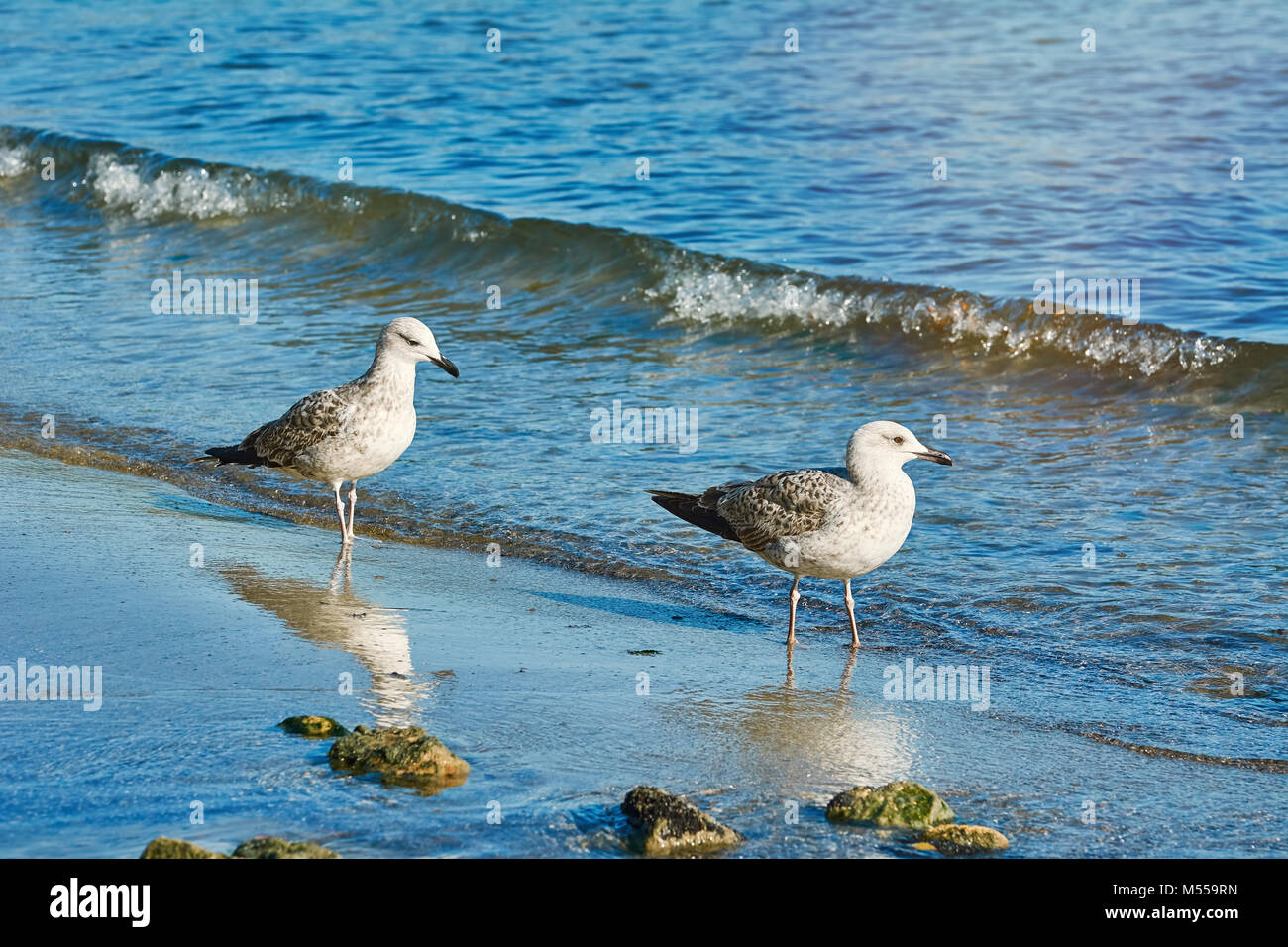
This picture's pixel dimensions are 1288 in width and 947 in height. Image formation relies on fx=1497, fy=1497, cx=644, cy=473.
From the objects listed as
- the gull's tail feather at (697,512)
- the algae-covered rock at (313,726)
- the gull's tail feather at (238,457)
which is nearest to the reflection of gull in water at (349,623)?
the algae-covered rock at (313,726)

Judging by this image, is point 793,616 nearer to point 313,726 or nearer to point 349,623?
point 349,623

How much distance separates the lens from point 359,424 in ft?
23.1

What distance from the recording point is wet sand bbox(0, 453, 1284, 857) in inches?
161

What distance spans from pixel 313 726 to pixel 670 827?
4.25ft

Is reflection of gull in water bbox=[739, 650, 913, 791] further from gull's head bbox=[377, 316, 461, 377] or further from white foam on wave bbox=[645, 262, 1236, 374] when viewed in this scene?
white foam on wave bbox=[645, 262, 1236, 374]

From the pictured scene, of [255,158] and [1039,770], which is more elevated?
[255,158]

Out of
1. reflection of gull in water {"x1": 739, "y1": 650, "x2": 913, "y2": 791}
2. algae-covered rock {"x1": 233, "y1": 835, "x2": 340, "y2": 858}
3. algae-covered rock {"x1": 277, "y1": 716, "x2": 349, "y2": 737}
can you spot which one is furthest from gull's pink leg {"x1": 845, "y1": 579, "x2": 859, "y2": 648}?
algae-covered rock {"x1": 233, "y1": 835, "x2": 340, "y2": 858}

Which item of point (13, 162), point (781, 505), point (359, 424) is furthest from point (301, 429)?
point (13, 162)

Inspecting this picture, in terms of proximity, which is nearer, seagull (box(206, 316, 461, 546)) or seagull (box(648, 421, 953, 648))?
seagull (box(648, 421, 953, 648))

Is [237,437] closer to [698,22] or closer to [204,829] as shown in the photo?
[204,829]

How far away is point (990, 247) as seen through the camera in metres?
12.4

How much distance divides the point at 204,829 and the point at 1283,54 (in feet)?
56.3

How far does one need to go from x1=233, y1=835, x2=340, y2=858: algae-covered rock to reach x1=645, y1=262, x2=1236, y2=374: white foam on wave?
7.47m
